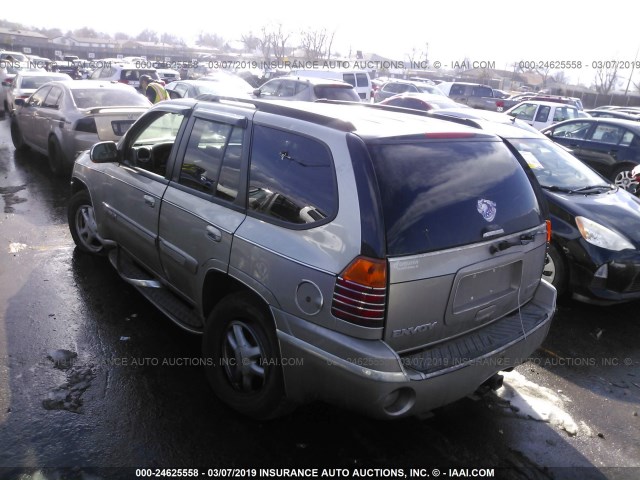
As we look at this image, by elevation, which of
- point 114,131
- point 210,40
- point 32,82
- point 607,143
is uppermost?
point 210,40

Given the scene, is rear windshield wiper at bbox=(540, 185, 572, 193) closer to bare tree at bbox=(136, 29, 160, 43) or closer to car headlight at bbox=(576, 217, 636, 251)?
car headlight at bbox=(576, 217, 636, 251)

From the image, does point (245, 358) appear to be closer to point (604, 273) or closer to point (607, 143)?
point (604, 273)

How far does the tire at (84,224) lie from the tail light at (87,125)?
3.02m

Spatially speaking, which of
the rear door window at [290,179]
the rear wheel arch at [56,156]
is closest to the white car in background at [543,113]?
the rear wheel arch at [56,156]

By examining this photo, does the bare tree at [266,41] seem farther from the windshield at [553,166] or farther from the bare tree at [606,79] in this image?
the windshield at [553,166]

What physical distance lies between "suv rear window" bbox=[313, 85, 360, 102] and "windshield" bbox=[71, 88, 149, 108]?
623 cm

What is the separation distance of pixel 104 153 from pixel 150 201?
95 centimetres

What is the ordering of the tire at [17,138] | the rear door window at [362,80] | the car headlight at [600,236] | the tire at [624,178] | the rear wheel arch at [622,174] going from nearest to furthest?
the car headlight at [600,236], the tire at [624,178], the rear wheel arch at [622,174], the tire at [17,138], the rear door window at [362,80]

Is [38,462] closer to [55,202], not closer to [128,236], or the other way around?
[128,236]

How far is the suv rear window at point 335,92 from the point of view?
14.2m

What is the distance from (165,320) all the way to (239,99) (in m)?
1.98

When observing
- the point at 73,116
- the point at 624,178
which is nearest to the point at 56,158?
the point at 73,116

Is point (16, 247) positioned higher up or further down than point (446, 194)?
further down

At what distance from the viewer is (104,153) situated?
14.4 ft
